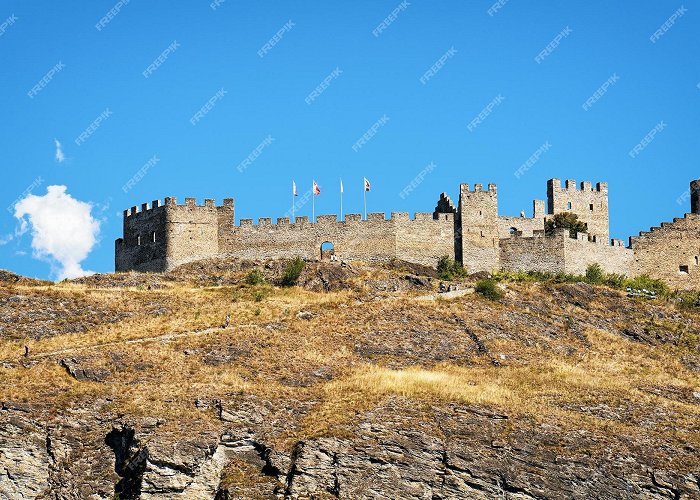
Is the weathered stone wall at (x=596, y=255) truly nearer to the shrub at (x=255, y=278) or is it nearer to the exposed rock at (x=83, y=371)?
the shrub at (x=255, y=278)

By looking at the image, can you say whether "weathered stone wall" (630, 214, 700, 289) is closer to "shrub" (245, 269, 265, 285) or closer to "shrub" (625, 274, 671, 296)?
"shrub" (625, 274, 671, 296)

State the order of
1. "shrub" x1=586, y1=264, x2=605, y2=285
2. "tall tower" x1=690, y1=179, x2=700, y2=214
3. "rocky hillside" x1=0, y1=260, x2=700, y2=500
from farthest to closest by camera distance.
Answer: "tall tower" x1=690, y1=179, x2=700, y2=214, "shrub" x1=586, y1=264, x2=605, y2=285, "rocky hillside" x1=0, y1=260, x2=700, y2=500

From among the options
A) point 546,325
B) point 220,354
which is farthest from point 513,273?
point 220,354

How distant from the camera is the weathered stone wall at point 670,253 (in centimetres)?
8744

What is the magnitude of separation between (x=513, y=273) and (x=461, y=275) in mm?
4058

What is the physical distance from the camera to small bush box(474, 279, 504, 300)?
74.0 meters

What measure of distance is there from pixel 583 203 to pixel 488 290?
23.3m

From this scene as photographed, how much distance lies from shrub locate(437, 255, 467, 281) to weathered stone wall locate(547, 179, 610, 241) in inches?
577

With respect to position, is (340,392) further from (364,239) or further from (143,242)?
(143,242)

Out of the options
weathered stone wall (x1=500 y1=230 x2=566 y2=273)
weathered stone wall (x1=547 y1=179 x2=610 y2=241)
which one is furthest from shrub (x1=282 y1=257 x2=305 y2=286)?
weathered stone wall (x1=547 y1=179 x2=610 y2=241)

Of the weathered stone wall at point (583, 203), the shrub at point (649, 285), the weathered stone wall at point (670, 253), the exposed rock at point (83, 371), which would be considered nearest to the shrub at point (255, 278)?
the exposed rock at point (83, 371)

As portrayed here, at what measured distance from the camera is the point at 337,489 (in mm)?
48281

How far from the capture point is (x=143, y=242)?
84.0 metres

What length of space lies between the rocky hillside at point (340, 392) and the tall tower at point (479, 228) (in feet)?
20.5
